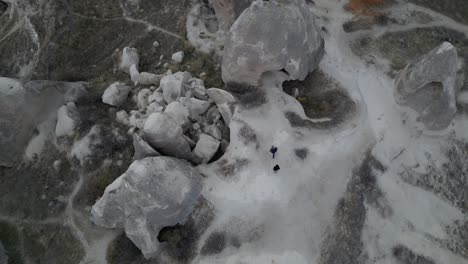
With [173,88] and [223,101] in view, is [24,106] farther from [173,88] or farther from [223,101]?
[223,101]

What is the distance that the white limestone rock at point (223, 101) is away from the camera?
2593cm

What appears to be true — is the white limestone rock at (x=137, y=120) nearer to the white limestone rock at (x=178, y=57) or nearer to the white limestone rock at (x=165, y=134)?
the white limestone rock at (x=165, y=134)

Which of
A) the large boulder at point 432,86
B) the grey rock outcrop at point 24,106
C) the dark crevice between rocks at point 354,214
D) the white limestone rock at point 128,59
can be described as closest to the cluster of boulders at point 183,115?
the white limestone rock at point 128,59

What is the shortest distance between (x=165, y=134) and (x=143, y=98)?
19.0ft

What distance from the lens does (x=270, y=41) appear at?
80.9ft

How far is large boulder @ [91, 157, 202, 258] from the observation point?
21297 mm

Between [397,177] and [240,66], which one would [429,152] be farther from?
[240,66]

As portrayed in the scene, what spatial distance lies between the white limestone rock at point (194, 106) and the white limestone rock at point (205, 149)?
7.10ft

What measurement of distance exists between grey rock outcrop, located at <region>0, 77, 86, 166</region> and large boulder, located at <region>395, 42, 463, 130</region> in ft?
→ 71.8

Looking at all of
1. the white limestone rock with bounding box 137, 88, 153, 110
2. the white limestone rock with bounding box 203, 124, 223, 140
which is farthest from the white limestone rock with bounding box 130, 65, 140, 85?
the white limestone rock with bounding box 203, 124, 223, 140

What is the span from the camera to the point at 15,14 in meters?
37.0

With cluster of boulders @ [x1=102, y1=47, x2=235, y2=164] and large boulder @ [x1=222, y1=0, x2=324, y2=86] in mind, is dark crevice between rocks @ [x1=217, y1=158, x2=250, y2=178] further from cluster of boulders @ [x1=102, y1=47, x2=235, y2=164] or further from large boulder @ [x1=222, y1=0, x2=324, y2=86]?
large boulder @ [x1=222, y1=0, x2=324, y2=86]

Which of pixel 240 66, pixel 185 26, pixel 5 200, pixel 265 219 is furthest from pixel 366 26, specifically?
pixel 5 200

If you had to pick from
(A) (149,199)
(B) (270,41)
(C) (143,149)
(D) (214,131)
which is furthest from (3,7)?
(A) (149,199)
